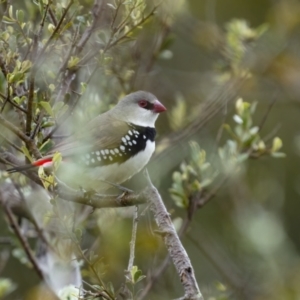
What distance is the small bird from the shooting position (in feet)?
13.5

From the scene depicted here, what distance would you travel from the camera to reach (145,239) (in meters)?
4.66

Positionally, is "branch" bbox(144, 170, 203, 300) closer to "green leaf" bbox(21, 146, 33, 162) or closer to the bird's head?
"green leaf" bbox(21, 146, 33, 162)

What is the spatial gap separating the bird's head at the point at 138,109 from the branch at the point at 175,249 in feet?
5.90

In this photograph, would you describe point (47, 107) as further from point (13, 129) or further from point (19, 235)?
point (19, 235)

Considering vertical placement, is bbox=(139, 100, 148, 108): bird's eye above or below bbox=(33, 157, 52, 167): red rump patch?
below

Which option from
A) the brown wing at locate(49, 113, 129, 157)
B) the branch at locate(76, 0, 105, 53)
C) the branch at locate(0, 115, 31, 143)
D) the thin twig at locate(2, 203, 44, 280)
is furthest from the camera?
the thin twig at locate(2, 203, 44, 280)

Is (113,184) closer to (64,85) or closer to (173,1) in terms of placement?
(64,85)

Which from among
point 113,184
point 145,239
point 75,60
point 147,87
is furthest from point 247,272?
point 75,60

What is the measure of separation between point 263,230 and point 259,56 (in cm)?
150

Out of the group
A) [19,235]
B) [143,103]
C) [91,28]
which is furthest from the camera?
[143,103]

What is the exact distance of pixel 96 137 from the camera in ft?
14.6

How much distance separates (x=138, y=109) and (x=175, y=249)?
2.40 meters

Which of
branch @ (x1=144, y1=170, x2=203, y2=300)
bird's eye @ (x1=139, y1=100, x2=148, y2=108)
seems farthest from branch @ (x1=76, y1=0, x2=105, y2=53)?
bird's eye @ (x1=139, y1=100, x2=148, y2=108)

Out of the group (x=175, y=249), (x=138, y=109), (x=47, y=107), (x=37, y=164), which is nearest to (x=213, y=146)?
(x=138, y=109)
